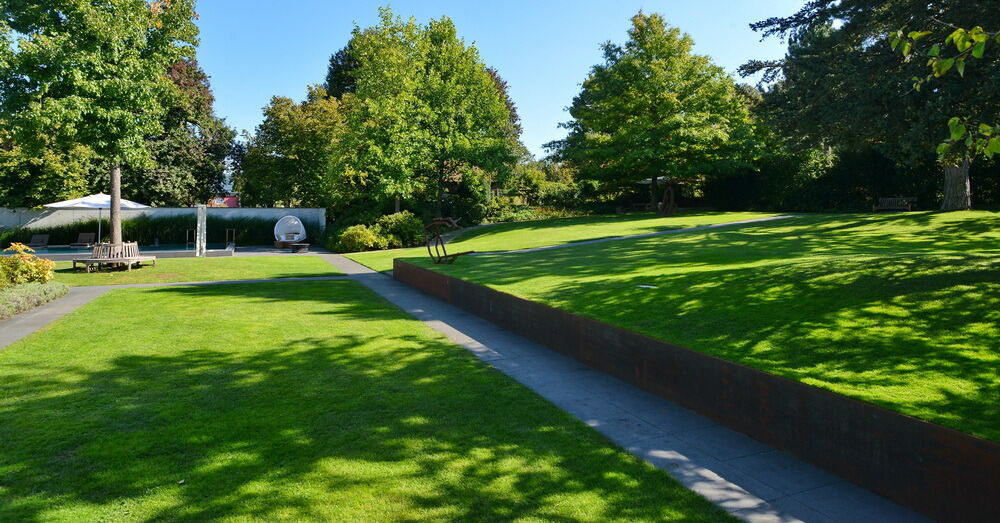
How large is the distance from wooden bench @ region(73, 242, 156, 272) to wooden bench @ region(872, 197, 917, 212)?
32294 mm

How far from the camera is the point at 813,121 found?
14547 millimetres

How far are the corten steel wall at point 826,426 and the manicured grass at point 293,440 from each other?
1.21 metres

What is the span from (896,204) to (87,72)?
110 feet

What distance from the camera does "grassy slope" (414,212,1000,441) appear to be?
484 centimetres

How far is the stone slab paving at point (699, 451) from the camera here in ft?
13.4

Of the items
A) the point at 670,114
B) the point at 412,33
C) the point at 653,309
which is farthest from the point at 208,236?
the point at 653,309

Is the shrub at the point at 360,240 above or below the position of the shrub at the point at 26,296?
above

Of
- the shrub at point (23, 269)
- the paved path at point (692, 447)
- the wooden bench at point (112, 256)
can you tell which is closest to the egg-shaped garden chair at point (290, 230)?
the wooden bench at point (112, 256)

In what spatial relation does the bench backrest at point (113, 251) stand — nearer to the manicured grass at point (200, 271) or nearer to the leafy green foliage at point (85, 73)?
the manicured grass at point (200, 271)

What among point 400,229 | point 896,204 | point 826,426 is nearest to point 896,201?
point 896,204

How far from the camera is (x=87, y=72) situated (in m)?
19.1

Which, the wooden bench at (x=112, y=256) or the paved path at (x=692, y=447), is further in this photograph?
the wooden bench at (x=112, y=256)

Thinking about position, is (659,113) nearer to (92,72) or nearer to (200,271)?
(200,271)

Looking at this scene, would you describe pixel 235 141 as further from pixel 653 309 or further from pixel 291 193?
pixel 653 309
